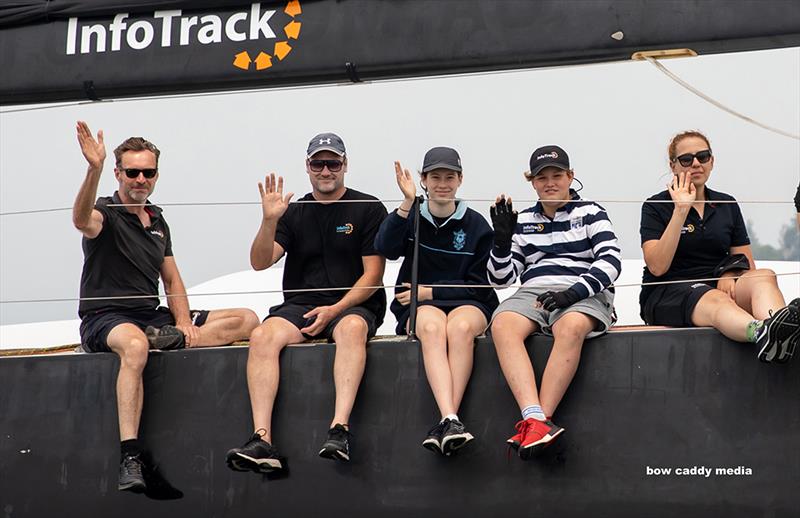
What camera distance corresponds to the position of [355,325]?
4516 mm

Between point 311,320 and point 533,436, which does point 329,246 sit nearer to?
point 311,320

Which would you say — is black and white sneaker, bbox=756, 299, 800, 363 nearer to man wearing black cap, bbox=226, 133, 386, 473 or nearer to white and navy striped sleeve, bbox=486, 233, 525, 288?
white and navy striped sleeve, bbox=486, 233, 525, 288

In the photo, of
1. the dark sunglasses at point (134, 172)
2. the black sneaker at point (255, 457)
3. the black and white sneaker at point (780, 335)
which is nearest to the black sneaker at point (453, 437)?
the black sneaker at point (255, 457)

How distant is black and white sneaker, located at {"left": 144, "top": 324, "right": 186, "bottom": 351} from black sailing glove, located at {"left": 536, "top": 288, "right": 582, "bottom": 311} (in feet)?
4.56

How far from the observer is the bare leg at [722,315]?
13.7ft

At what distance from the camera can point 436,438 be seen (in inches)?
166

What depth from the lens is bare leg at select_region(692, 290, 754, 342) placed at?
165 inches

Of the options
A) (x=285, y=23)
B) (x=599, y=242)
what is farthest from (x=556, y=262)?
(x=285, y=23)

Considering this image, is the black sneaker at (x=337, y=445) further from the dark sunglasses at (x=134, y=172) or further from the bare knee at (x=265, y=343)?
the dark sunglasses at (x=134, y=172)

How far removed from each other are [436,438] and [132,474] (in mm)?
1110

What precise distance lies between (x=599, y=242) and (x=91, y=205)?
185 cm

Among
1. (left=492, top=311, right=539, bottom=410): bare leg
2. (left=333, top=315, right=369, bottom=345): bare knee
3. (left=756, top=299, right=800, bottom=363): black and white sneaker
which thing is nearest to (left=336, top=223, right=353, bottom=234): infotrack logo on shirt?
(left=333, top=315, right=369, bottom=345): bare knee

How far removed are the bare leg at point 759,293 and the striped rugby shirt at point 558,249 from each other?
428mm

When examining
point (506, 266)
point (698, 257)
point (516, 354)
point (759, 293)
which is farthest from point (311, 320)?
point (759, 293)
